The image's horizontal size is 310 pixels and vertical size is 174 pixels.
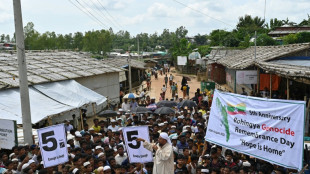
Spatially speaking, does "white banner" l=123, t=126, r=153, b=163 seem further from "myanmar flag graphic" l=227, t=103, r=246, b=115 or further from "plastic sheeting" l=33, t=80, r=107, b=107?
"plastic sheeting" l=33, t=80, r=107, b=107

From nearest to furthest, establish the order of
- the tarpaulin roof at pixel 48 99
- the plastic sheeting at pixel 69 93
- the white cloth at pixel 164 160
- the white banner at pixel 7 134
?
the white cloth at pixel 164 160
the white banner at pixel 7 134
the tarpaulin roof at pixel 48 99
the plastic sheeting at pixel 69 93

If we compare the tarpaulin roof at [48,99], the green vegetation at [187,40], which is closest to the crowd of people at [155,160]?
the tarpaulin roof at [48,99]

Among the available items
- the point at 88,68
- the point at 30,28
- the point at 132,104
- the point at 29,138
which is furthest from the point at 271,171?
the point at 30,28

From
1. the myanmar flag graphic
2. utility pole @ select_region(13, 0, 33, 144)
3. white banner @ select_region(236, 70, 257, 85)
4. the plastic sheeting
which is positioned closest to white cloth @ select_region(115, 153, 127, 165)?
the myanmar flag graphic

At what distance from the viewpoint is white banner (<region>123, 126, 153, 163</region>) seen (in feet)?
21.7

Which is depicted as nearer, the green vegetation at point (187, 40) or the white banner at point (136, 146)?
the white banner at point (136, 146)

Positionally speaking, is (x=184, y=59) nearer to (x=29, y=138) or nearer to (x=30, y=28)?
(x=30, y=28)

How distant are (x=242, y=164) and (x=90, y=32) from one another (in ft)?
203

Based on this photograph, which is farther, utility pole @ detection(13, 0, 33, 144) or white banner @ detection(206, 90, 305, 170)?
utility pole @ detection(13, 0, 33, 144)

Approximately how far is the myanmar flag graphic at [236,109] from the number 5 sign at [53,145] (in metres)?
3.74

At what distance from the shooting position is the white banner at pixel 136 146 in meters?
6.61

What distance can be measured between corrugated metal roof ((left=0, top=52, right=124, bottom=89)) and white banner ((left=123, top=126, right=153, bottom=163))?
7.73m

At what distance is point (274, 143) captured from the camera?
553 centimetres

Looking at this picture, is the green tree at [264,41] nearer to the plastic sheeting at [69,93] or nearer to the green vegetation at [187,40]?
the green vegetation at [187,40]
